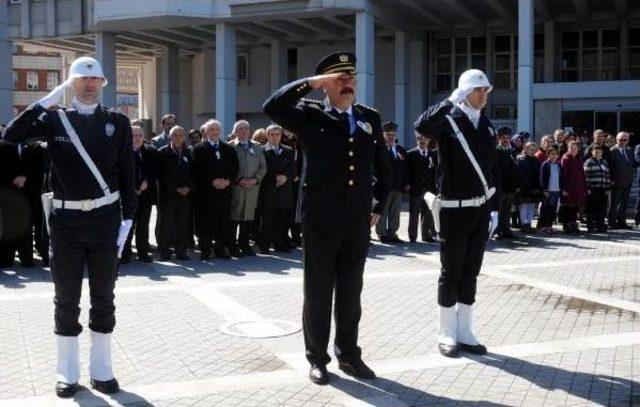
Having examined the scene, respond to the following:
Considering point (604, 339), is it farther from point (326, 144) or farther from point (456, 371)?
point (326, 144)

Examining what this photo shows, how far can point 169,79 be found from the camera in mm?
36969

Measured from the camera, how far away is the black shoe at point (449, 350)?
5.93 m

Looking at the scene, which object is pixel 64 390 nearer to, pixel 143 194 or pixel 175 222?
pixel 143 194

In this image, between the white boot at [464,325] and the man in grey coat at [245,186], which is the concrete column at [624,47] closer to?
the man in grey coat at [245,186]

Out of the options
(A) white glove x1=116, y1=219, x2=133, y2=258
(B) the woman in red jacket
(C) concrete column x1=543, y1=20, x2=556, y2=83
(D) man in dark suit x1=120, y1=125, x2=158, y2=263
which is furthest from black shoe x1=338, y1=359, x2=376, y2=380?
(C) concrete column x1=543, y1=20, x2=556, y2=83

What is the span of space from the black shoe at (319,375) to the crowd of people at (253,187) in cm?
453

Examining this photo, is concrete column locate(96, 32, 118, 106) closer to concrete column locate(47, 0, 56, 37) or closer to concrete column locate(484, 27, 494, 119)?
concrete column locate(47, 0, 56, 37)

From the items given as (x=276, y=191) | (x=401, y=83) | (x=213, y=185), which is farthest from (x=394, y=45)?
(x=213, y=185)

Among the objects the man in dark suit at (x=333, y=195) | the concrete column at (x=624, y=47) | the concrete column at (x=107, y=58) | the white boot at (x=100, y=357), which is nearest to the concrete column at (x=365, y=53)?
the concrete column at (x=624, y=47)

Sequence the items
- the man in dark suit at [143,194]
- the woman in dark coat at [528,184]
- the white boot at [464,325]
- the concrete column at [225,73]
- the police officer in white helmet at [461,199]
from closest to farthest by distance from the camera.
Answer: the police officer in white helmet at [461,199] < the white boot at [464,325] < the man in dark suit at [143,194] < the woman in dark coat at [528,184] < the concrete column at [225,73]

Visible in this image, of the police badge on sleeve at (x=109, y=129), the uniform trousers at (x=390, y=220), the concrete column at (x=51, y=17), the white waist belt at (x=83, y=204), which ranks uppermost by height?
the concrete column at (x=51, y=17)

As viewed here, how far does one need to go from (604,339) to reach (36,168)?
7.78 m

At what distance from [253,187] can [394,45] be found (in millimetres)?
23195

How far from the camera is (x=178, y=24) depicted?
29.4m
